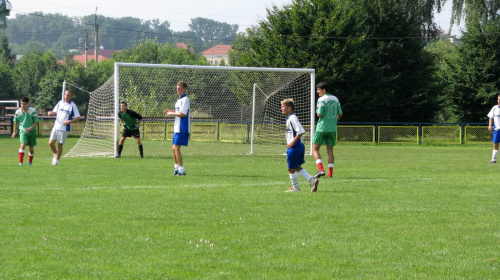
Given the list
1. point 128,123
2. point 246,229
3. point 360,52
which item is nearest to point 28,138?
point 128,123

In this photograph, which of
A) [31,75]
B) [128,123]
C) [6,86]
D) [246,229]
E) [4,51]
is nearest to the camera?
[246,229]

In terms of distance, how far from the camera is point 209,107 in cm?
2966

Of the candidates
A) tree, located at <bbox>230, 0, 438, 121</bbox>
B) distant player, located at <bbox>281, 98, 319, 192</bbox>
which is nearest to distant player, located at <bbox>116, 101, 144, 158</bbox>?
distant player, located at <bbox>281, 98, 319, 192</bbox>

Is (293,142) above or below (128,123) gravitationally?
below

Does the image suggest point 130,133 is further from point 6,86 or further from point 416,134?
point 6,86

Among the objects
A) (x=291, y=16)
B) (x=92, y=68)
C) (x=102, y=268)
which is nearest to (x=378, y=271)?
(x=102, y=268)

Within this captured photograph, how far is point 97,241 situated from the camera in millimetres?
6824

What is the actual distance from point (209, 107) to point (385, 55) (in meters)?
17.3

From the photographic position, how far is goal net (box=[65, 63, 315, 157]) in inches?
969

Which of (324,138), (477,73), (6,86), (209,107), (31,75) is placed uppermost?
(31,75)

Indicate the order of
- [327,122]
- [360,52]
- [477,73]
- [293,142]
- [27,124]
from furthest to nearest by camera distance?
[477,73], [360,52], [27,124], [327,122], [293,142]

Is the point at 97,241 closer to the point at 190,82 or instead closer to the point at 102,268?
the point at 102,268

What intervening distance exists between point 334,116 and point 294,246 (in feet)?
26.5

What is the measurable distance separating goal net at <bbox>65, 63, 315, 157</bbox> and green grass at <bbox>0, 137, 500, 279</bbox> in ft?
35.0
